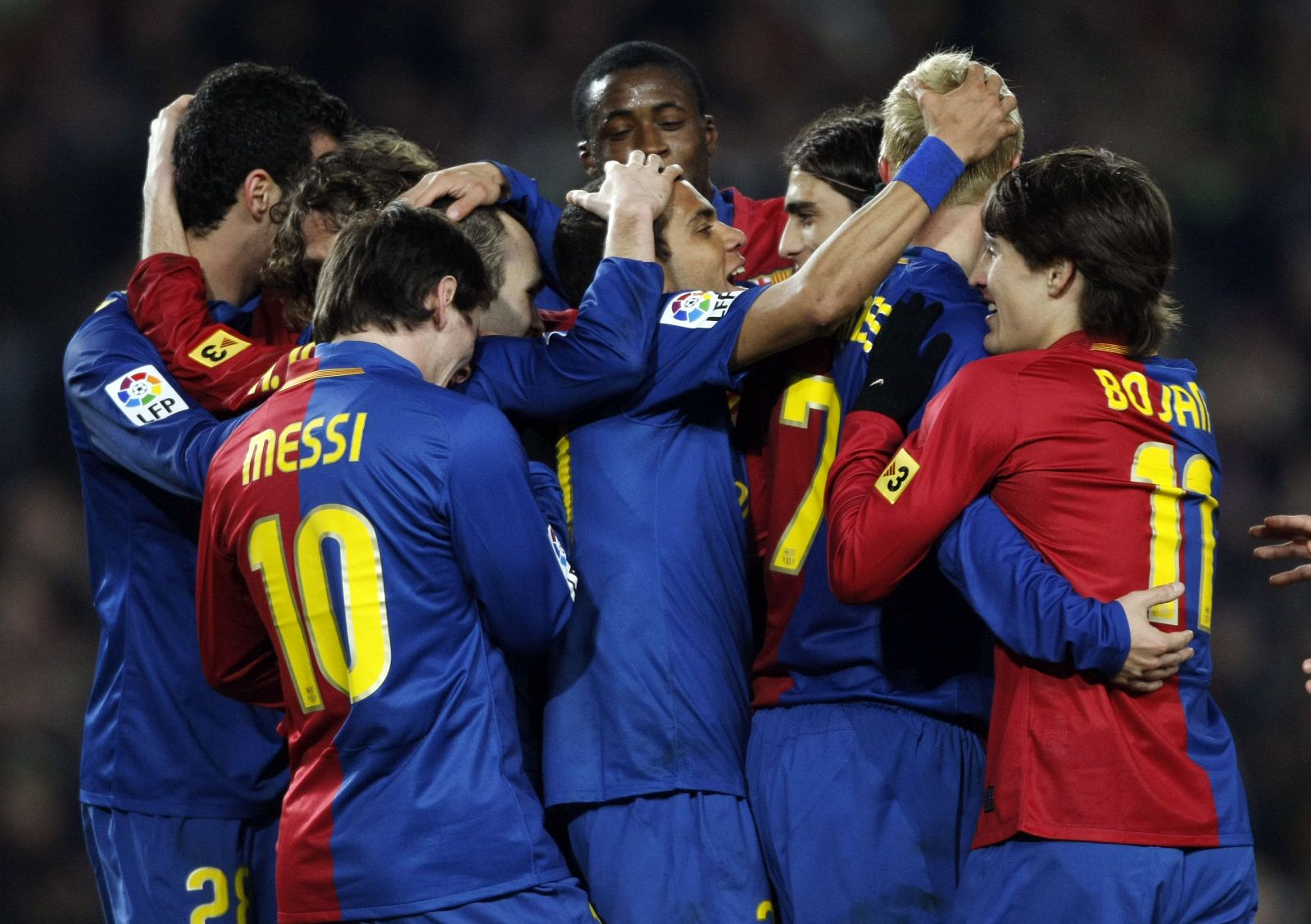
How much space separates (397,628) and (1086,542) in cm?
128

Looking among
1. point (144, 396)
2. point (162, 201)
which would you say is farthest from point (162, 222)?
point (144, 396)

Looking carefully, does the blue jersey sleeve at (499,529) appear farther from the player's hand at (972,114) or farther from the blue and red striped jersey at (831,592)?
the player's hand at (972,114)

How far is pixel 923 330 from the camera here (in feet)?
10.3

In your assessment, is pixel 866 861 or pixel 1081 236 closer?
pixel 1081 236

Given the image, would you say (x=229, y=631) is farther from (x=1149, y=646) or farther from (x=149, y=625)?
(x=1149, y=646)

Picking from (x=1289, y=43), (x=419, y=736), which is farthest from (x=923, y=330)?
(x=1289, y=43)

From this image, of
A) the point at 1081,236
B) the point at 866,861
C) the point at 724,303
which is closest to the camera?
the point at 1081,236

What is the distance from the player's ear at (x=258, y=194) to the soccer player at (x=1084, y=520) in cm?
170

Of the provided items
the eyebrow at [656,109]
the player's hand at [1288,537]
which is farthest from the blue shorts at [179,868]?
the eyebrow at [656,109]

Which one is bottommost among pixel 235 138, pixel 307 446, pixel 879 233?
pixel 307 446

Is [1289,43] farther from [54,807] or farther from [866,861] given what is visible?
[54,807]

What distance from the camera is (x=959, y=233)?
3.35 meters

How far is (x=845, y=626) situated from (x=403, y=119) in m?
6.04

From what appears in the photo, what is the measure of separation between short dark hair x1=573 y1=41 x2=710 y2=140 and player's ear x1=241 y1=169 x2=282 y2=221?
1.47m
